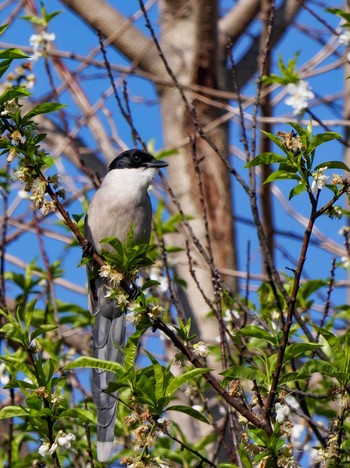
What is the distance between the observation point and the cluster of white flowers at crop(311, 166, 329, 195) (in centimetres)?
278

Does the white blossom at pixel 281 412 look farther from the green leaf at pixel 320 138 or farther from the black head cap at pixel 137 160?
the green leaf at pixel 320 138

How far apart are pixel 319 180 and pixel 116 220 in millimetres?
2031

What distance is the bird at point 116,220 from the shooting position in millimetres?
4461

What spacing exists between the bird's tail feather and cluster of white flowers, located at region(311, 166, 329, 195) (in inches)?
44.3

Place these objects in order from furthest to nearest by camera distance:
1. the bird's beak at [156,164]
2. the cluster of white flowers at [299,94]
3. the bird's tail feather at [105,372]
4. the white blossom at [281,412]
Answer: the bird's beak at [156,164], the cluster of white flowers at [299,94], the white blossom at [281,412], the bird's tail feather at [105,372]

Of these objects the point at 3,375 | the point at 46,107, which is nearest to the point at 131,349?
the point at 46,107

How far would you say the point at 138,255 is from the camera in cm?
311

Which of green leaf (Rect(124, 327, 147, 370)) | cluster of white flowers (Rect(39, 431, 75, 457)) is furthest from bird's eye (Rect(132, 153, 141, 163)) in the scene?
cluster of white flowers (Rect(39, 431, 75, 457))

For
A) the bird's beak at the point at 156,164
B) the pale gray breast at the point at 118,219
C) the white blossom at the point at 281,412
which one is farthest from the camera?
the bird's beak at the point at 156,164

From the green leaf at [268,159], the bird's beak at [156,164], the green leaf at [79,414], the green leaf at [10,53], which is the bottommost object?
the green leaf at [79,414]

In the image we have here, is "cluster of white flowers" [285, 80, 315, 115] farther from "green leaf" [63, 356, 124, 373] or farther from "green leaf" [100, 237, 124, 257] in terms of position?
"green leaf" [63, 356, 124, 373]

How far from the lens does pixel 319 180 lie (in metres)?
2.80

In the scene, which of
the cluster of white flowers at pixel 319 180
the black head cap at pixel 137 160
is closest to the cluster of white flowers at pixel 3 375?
the black head cap at pixel 137 160

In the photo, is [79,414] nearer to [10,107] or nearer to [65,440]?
[65,440]
